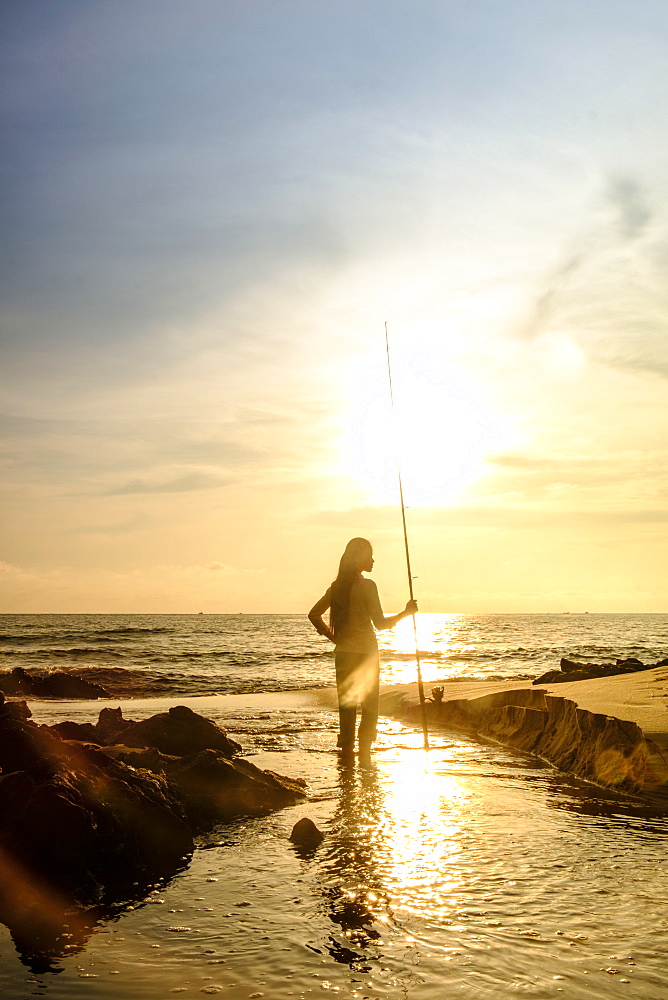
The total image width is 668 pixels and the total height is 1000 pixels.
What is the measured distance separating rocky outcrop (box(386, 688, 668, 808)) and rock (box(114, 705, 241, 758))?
10.4 ft

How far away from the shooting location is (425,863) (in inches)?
153

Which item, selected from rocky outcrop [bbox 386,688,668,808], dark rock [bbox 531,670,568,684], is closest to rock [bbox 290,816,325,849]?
rocky outcrop [bbox 386,688,668,808]

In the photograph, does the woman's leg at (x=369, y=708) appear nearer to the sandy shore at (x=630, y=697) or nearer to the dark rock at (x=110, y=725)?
the sandy shore at (x=630, y=697)

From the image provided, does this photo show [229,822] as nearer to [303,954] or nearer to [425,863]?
[425,863]

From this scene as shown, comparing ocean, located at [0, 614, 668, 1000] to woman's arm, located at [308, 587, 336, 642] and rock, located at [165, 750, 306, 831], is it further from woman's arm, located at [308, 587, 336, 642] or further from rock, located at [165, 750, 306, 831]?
woman's arm, located at [308, 587, 336, 642]

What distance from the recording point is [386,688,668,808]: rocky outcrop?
535 centimetres

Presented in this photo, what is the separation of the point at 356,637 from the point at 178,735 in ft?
6.33

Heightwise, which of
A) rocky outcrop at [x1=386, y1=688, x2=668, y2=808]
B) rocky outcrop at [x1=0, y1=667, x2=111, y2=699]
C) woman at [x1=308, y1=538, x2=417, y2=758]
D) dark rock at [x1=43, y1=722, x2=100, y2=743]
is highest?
woman at [x1=308, y1=538, x2=417, y2=758]

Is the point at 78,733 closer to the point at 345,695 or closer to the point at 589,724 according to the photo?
the point at 345,695

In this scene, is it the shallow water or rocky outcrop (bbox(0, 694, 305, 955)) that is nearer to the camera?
the shallow water

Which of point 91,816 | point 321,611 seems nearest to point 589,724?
point 321,611

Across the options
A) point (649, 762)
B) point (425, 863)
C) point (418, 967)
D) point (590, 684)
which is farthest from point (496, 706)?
point (418, 967)

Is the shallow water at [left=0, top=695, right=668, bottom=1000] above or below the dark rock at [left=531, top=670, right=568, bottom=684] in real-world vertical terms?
above

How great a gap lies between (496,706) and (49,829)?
6545 millimetres
